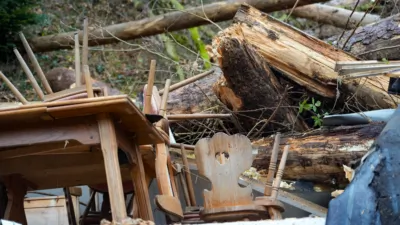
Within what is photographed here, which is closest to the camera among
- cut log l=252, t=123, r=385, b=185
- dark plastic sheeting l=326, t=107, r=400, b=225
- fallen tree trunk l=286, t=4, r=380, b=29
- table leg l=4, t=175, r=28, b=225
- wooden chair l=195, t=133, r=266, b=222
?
dark plastic sheeting l=326, t=107, r=400, b=225

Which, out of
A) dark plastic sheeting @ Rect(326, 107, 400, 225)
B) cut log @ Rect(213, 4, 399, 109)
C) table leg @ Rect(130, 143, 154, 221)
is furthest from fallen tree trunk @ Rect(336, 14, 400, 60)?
table leg @ Rect(130, 143, 154, 221)

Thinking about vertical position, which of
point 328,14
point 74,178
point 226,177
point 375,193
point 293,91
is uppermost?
point 328,14

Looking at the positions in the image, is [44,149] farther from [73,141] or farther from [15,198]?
[15,198]

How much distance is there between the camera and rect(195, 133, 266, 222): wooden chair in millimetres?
2445

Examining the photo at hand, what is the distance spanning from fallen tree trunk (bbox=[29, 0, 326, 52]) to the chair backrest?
302 cm

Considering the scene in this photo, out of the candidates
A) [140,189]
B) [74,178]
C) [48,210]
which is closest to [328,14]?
[48,210]

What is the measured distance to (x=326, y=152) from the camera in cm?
337

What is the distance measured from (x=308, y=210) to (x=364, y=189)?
3.61ft

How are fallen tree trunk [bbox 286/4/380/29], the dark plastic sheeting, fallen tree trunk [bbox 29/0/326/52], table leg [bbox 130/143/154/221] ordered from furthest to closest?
fallen tree trunk [bbox 286/4/380/29], fallen tree trunk [bbox 29/0/326/52], table leg [bbox 130/143/154/221], the dark plastic sheeting

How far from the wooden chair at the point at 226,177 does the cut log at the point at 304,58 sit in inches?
42.2

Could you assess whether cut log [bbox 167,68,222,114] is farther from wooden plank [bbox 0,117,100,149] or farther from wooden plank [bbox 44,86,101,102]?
wooden plank [bbox 0,117,100,149]

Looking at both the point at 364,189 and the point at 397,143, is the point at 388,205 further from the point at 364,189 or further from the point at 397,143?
the point at 397,143

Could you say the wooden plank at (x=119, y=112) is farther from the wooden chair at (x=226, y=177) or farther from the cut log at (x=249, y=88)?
the cut log at (x=249, y=88)

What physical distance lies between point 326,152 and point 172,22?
9.20 feet
